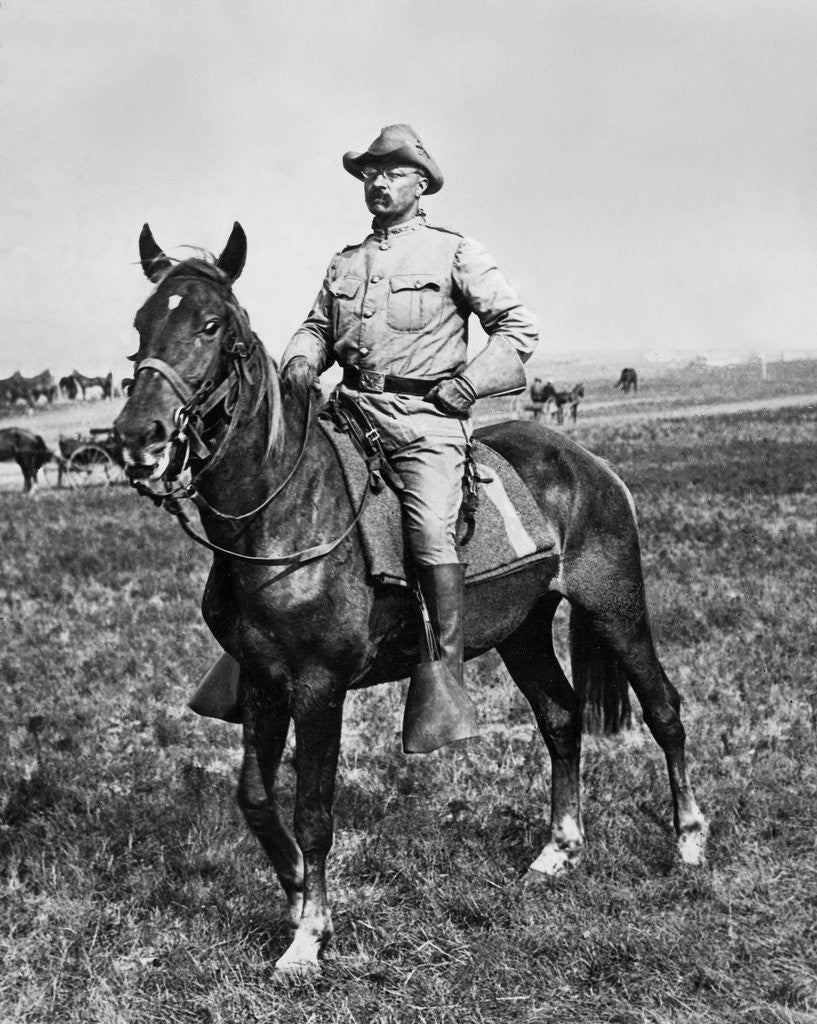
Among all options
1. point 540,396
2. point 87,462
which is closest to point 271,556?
point 87,462

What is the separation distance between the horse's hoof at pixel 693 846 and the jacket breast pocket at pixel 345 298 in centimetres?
323

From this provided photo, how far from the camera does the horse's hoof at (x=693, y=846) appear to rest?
18.0ft

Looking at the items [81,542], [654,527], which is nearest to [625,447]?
[654,527]

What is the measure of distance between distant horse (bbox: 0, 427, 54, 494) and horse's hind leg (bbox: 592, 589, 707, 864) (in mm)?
25297

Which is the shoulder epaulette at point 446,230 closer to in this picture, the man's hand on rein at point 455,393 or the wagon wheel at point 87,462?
the man's hand on rein at point 455,393

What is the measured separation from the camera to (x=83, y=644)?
35.5ft

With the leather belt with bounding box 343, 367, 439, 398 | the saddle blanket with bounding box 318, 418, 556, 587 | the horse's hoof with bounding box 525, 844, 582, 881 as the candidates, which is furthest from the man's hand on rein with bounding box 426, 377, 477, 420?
the horse's hoof with bounding box 525, 844, 582, 881

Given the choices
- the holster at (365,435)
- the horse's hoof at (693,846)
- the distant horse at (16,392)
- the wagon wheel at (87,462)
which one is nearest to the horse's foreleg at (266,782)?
the holster at (365,435)

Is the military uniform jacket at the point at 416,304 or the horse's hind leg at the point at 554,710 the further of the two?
the horse's hind leg at the point at 554,710

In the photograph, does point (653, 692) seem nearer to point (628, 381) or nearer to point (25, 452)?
point (25, 452)

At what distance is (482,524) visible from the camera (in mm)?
5223

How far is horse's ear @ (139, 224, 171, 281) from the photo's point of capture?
4348 mm

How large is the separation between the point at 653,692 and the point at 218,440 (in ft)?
10.0

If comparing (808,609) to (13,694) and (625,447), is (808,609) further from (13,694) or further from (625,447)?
(625,447)
